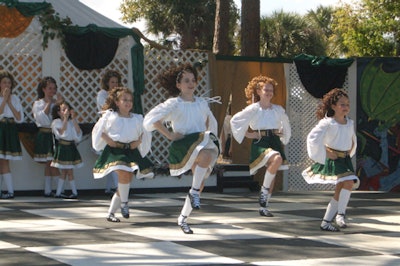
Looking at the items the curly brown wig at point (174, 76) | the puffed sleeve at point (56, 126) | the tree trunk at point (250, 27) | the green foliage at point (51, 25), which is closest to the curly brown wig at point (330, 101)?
the curly brown wig at point (174, 76)

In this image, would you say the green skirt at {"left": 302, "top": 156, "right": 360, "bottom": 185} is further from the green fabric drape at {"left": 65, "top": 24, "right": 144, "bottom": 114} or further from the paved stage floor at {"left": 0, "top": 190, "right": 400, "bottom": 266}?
the green fabric drape at {"left": 65, "top": 24, "right": 144, "bottom": 114}

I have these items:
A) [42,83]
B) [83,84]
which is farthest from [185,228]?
[83,84]

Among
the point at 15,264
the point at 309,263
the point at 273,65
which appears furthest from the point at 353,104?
the point at 15,264

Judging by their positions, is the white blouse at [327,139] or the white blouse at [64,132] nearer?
the white blouse at [327,139]

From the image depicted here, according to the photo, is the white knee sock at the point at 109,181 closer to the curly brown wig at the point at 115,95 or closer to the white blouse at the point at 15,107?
the white blouse at the point at 15,107

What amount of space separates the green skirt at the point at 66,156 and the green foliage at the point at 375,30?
17283mm

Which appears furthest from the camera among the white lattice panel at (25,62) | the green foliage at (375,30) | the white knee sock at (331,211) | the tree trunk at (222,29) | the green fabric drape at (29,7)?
the green foliage at (375,30)

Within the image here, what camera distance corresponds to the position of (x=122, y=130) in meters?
9.77

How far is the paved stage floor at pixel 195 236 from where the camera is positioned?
7.01 m

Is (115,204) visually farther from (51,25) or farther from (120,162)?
(51,25)

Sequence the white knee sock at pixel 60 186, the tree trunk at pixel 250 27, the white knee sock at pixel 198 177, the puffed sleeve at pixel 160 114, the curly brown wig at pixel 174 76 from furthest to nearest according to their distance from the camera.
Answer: the tree trunk at pixel 250 27 → the white knee sock at pixel 60 186 → the curly brown wig at pixel 174 76 → the puffed sleeve at pixel 160 114 → the white knee sock at pixel 198 177

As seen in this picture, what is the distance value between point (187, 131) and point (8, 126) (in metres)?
4.77

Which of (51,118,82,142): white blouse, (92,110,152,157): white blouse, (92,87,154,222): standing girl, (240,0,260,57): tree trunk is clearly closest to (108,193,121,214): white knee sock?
(92,87,154,222): standing girl

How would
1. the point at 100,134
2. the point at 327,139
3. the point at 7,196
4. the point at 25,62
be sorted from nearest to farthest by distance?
1. the point at 327,139
2. the point at 100,134
3. the point at 7,196
4. the point at 25,62
